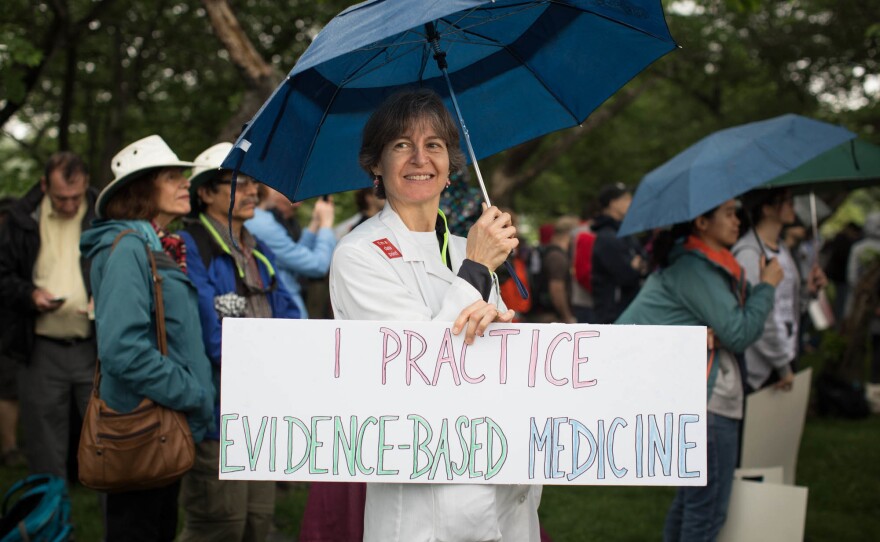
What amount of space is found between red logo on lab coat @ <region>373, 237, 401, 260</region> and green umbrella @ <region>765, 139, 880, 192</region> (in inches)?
146

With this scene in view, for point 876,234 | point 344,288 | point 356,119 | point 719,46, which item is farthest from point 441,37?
point 719,46

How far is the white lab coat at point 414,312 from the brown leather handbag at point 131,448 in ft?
4.27

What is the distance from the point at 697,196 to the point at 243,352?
99.5 inches

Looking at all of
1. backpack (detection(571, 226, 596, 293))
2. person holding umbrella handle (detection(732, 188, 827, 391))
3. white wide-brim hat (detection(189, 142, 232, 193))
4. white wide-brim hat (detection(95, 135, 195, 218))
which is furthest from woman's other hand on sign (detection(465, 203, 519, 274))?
backpack (detection(571, 226, 596, 293))

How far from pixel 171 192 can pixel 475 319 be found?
7.31 ft

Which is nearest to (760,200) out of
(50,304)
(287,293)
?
(287,293)

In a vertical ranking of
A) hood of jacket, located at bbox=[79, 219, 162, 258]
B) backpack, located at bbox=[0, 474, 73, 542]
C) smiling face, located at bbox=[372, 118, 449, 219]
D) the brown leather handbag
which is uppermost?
smiling face, located at bbox=[372, 118, 449, 219]

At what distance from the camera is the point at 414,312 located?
271cm

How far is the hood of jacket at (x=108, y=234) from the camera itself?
159 inches

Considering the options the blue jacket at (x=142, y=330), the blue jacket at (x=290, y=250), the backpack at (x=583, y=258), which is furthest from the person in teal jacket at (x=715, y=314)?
the backpack at (x=583, y=258)

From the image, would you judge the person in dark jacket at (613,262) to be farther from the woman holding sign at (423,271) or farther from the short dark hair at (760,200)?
the woman holding sign at (423,271)

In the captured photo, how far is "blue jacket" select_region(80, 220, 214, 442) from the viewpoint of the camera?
12.4 feet

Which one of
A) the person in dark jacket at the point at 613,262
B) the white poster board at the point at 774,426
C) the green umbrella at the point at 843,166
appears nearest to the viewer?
the white poster board at the point at 774,426

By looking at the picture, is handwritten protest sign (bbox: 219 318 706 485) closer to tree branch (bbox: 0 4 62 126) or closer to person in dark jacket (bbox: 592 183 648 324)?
tree branch (bbox: 0 4 62 126)
